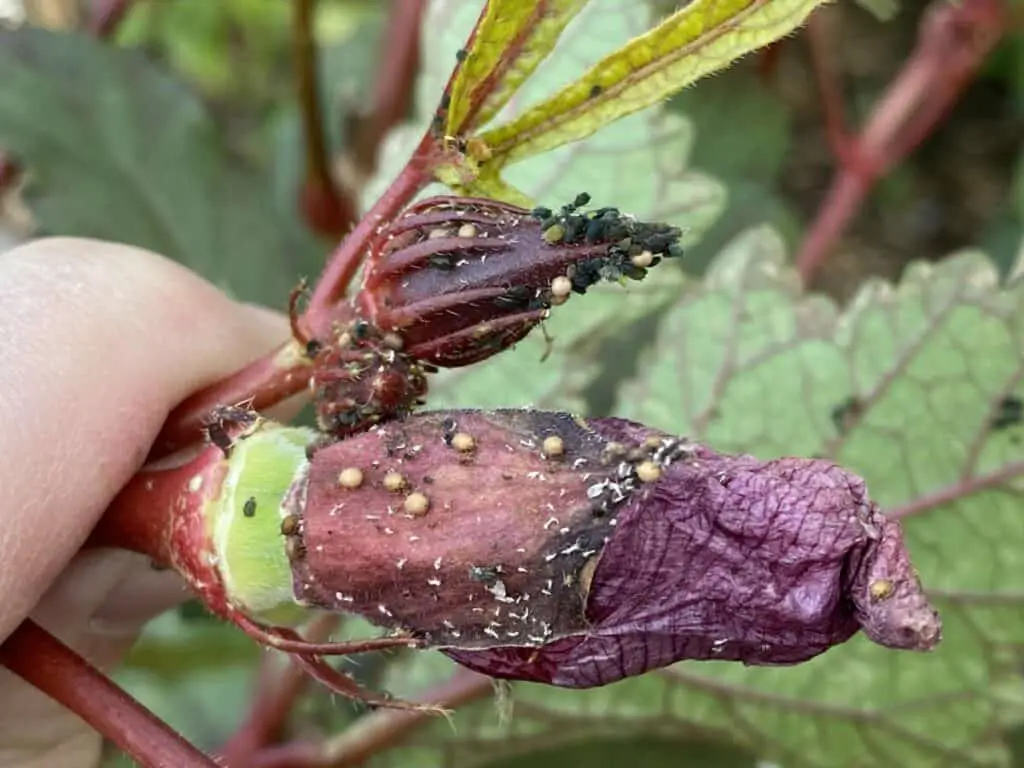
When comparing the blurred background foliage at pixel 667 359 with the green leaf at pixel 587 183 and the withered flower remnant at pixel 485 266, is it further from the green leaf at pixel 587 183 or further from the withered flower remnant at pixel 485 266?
the withered flower remnant at pixel 485 266

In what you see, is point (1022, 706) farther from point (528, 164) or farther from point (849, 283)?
point (849, 283)

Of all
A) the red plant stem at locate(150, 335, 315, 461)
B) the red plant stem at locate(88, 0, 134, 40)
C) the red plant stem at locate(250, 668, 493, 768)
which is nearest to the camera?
the red plant stem at locate(150, 335, 315, 461)

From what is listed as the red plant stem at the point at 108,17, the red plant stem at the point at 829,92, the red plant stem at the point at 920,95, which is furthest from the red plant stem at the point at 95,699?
the red plant stem at the point at 829,92

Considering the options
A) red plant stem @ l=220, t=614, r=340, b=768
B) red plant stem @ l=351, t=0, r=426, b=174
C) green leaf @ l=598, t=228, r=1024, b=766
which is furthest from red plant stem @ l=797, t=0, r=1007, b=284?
red plant stem @ l=220, t=614, r=340, b=768

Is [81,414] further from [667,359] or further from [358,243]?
[667,359]

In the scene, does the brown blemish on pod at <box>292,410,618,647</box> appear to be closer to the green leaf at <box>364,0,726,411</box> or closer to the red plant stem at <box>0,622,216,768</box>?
the red plant stem at <box>0,622,216,768</box>

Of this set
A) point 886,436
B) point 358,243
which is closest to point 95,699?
point 358,243
